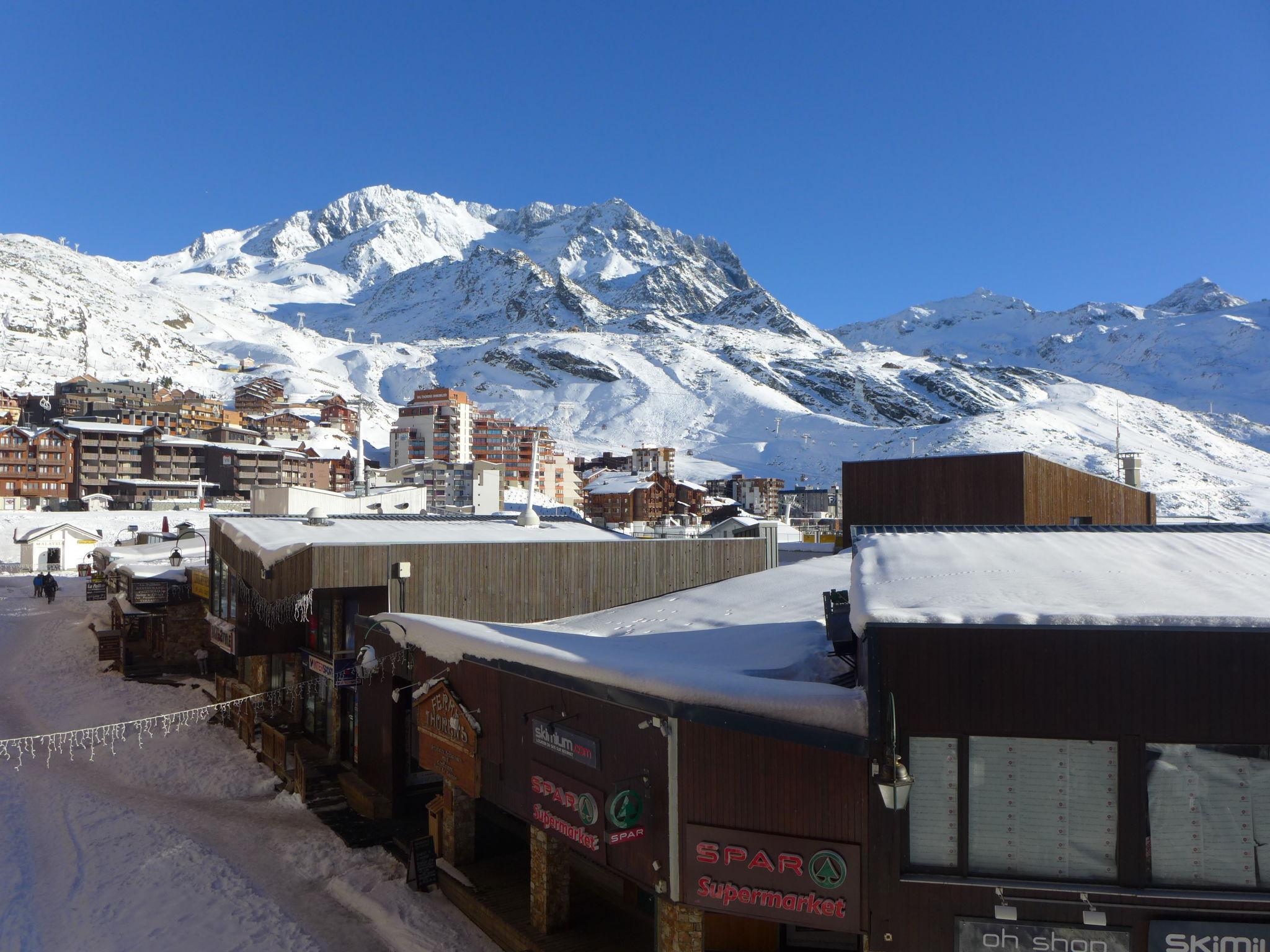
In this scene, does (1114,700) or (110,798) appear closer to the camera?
(1114,700)

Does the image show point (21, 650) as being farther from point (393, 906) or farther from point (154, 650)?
point (393, 906)

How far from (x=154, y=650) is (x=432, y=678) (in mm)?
21855

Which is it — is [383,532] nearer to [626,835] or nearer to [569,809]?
[569,809]

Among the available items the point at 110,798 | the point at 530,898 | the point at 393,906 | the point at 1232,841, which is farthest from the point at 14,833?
the point at 1232,841

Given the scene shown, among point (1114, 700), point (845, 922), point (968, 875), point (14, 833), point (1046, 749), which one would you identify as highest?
point (1114, 700)

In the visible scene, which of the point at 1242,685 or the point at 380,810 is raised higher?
the point at 1242,685

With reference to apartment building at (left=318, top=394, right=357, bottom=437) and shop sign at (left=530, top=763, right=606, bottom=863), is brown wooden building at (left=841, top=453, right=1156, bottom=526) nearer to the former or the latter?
shop sign at (left=530, top=763, right=606, bottom=863)

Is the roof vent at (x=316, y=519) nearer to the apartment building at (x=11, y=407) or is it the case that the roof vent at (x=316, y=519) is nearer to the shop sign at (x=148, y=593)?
the shop sign at (x=148, y=593)

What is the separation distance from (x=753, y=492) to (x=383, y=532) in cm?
11701

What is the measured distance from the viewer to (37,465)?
8250cm

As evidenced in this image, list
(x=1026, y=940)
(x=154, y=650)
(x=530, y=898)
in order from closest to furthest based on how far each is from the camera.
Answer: (x=1026, y=940), (x=530, y=898), (x=154, y=650)

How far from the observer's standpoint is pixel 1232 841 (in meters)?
7.15

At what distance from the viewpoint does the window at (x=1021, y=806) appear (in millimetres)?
7367

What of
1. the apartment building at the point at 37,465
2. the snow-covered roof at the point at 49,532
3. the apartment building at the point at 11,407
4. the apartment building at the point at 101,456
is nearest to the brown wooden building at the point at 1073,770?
the snow-covered roof at the point at 49,532
